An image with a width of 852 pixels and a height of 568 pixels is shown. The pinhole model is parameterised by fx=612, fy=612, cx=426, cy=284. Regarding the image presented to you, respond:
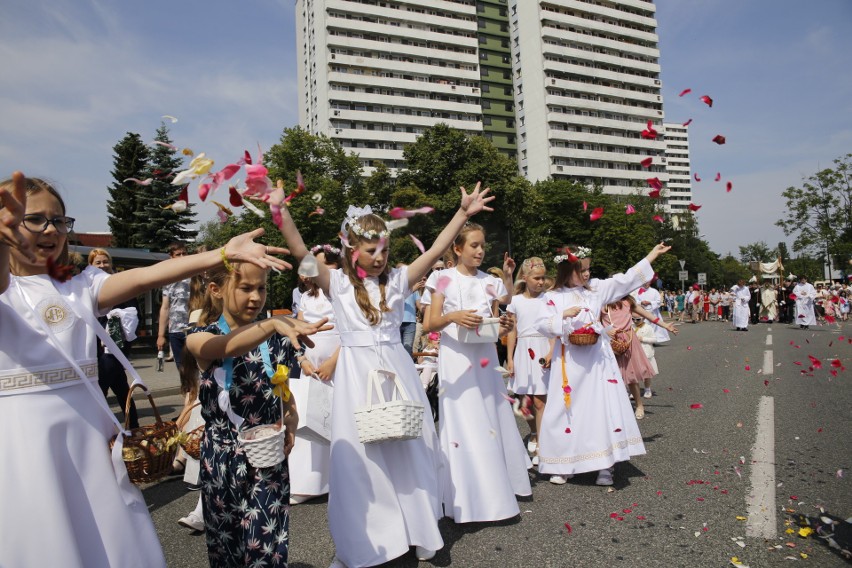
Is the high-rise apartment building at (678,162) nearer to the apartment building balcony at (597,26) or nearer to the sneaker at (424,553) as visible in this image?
the apartment building balcony at (597,26)

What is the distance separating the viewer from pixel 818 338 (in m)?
21.4

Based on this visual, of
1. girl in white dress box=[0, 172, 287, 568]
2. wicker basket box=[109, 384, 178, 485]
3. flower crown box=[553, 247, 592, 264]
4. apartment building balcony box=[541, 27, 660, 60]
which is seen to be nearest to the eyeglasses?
girl in white dress box=[0, 172, 287, 568]

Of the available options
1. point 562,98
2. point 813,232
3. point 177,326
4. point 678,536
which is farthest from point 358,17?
point 678,536

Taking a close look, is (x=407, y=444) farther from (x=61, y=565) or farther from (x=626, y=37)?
(x=626, y=37)

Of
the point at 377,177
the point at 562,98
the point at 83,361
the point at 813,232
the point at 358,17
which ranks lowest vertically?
the point at 83,361

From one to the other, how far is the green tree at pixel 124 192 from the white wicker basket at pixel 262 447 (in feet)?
190

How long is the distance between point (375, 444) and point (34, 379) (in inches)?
83.0

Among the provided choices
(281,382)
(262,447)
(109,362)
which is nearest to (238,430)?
(262,447)

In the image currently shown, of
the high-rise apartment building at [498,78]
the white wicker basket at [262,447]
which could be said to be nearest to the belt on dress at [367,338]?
the white wicker basket at [262,447]

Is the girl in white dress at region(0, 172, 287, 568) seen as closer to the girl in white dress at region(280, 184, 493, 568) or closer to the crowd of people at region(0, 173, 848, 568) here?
the crowd of people at region(0, 173, 848, 568)

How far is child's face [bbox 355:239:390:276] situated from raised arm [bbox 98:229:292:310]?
1.57m

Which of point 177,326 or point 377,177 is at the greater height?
point 377,177

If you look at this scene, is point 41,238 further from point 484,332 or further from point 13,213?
point 484,332

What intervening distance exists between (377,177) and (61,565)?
50.5 meters
